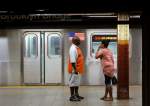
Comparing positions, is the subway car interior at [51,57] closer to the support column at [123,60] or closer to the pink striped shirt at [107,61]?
the support column at [123,60]

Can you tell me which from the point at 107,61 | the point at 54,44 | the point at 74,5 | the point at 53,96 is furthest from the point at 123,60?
the point at 74,5

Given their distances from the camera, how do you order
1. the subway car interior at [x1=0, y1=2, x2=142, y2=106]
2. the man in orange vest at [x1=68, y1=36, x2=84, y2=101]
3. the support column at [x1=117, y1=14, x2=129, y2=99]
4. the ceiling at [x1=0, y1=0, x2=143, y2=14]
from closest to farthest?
1. the ceiling at [x1=0, y1=0, x2=143, y2=14]
2. the man in orange vest at [x1=68, y1=36, x2=84, y2=101]
3. the support column at [x1=117, y1=14, x2=129, y2=99]
4. the subway car interior at [x1=0, y1=2, x2=142, y2=106]

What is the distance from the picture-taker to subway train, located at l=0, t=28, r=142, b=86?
16.4 meters

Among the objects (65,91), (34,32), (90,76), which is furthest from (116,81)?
(34,32)

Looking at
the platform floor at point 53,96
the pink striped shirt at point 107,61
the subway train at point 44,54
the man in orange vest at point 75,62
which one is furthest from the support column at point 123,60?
the subway train at point 44,54

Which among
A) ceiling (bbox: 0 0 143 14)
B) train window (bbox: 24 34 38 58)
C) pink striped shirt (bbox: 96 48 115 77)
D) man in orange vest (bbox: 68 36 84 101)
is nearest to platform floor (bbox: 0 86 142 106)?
man in orange vest (bbox: 68 36 84 101)

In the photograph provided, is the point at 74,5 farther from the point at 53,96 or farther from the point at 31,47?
the point at 31,47

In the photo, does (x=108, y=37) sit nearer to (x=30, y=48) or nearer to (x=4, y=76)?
(x=30, y=48)

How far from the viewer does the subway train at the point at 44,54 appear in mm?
16375

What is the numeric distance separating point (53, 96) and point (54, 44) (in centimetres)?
341

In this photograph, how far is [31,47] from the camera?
54.4 feet

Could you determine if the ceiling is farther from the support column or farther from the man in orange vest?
the support column

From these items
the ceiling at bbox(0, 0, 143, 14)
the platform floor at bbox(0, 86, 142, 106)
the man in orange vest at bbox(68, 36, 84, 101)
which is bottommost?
the platform floor at bbox(0, 86, 142, 106)

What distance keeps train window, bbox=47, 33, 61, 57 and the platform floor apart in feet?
4.27
